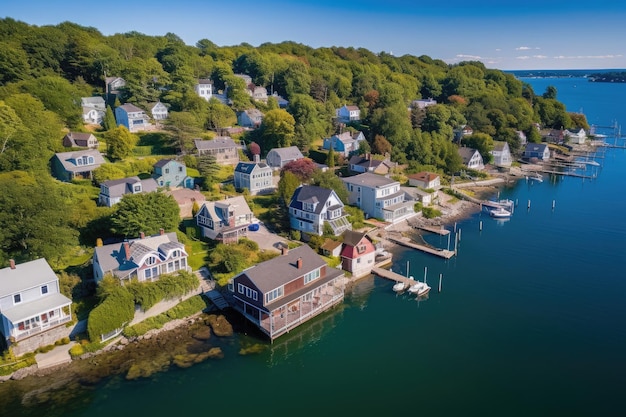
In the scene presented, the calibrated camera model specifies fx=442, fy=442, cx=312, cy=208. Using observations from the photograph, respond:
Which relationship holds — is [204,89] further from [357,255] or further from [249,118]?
[357,255]

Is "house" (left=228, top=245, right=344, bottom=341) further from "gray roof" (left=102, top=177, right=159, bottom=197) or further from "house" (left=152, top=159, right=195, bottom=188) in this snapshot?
"house" (left=152, top=159, right=195, bottom=188)

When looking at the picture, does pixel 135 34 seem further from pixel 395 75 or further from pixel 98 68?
pixel 395 75

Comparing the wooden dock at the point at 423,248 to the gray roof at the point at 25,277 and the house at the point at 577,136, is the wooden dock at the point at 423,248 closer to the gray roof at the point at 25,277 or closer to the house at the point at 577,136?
the gray roof at the point at 25,277

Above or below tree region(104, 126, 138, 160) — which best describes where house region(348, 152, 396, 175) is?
below

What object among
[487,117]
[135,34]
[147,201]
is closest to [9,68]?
[147,201]

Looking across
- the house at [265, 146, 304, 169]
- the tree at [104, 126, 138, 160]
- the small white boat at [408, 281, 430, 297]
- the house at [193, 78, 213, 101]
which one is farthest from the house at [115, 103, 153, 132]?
the small white boat at [408, 281, 430, 297]

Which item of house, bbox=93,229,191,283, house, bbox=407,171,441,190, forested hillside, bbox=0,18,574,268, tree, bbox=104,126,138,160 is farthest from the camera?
house, bbox=407,171,441,190
